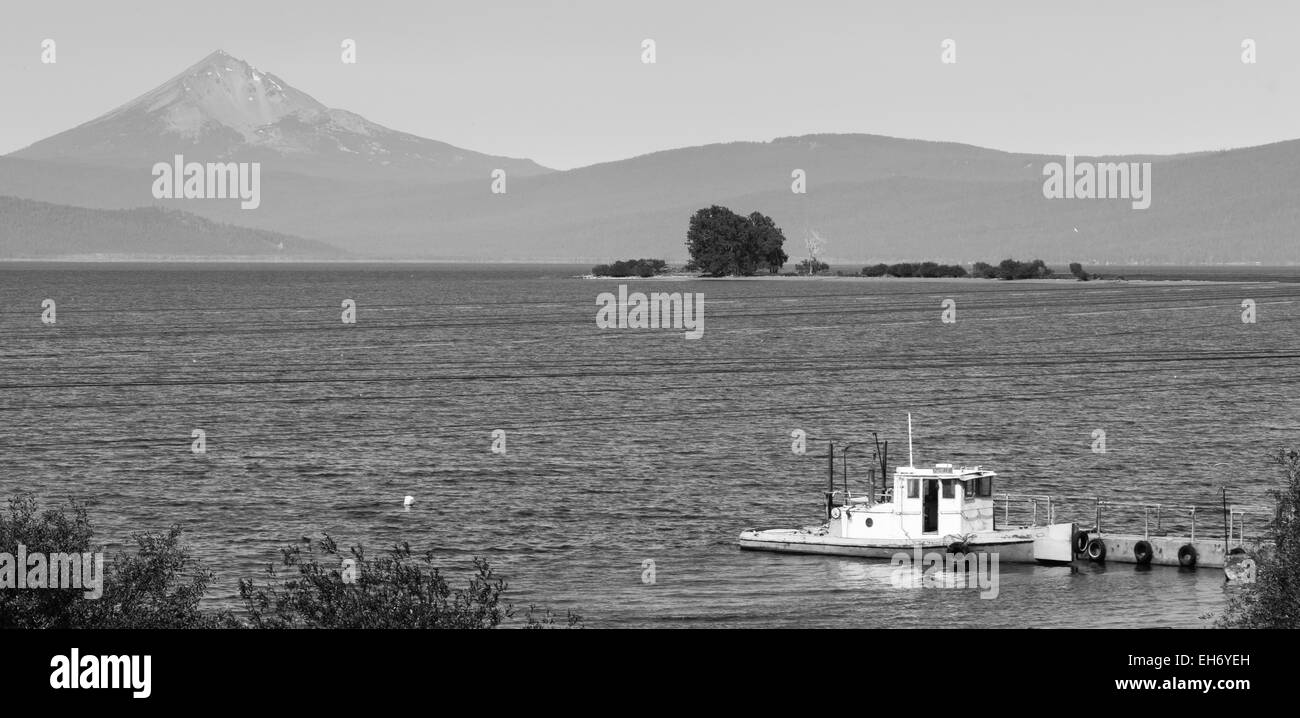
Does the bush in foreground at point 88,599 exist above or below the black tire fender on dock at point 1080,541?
above

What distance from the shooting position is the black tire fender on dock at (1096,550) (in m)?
59.4

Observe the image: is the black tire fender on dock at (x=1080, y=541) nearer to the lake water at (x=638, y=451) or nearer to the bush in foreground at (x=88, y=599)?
the lake water at (x=638, y=451)

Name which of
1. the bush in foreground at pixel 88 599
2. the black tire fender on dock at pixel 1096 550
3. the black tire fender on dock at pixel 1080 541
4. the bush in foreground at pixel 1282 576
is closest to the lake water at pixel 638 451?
the black tire fender on dock at pixel 1096 550

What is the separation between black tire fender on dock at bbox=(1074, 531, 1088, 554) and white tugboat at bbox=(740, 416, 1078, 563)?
0.71ft

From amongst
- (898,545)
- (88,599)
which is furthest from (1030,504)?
(88,599)

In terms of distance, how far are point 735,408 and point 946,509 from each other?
2104 inches

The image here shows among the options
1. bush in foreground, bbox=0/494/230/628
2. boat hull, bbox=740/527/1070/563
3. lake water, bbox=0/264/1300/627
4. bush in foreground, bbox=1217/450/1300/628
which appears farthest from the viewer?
boat hull, bbox=740/527/1070/563

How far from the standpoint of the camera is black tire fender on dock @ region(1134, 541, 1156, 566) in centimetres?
5856

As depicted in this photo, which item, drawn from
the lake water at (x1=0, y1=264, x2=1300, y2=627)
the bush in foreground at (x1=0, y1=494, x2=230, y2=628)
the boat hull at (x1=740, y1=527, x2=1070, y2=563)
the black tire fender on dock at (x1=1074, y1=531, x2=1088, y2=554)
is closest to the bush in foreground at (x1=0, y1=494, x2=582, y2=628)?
the bush in foreground at (x1=0, y1=494, x2=230, y2=628)

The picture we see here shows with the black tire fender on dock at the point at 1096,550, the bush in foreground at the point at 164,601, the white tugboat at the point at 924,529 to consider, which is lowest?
the black tire fender on dock at the point at 1096,550

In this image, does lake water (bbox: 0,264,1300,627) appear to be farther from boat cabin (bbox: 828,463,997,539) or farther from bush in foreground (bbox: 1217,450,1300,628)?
bush in foreground (bbox: 1217,450,1300,628)
